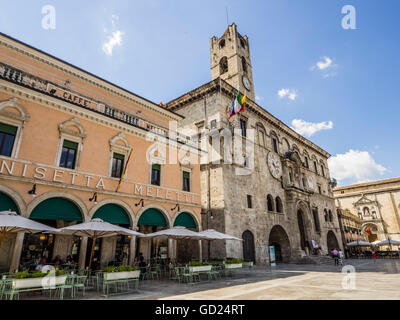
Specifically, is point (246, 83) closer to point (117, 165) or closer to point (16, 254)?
point (117, 165)

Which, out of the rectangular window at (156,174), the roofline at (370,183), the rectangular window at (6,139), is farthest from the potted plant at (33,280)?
the roofline at (370,183)

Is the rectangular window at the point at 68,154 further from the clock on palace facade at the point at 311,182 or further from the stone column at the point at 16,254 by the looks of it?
the clock on palace facade at the point at 311,182

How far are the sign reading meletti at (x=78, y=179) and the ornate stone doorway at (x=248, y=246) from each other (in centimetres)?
693

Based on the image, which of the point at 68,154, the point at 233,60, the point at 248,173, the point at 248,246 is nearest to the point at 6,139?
the point at 68,154

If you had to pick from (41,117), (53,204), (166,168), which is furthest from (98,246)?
(41,117)

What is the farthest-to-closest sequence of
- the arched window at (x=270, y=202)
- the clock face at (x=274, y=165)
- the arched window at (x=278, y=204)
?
the clock face at (x=274, y=165), the arched window at (x=278, y=204), the arched window at (x=270, y=202)

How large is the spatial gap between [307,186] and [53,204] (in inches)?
1152

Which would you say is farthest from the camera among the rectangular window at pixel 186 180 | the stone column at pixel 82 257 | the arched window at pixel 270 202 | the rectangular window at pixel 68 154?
the arched window at pixel 270 202

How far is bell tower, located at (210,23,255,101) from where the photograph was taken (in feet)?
87.4

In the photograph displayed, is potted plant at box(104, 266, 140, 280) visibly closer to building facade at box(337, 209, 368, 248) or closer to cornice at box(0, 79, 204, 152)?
cornice at box(0, 79, 204, 152)

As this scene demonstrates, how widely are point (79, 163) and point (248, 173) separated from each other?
A: 47.0ft

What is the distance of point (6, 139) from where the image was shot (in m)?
9.92

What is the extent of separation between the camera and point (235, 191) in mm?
19484

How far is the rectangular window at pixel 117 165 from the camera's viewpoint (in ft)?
43.1
